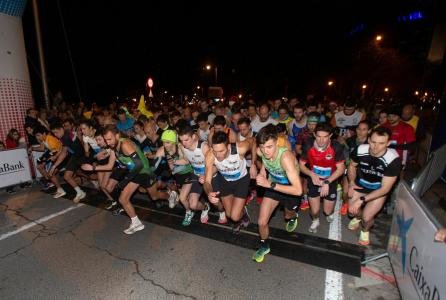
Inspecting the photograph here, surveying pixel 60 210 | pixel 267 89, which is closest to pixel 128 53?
pixel 267 89

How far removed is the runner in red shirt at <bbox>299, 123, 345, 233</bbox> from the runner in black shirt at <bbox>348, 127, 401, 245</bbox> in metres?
0.24

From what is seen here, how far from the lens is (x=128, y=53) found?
97.2 feet

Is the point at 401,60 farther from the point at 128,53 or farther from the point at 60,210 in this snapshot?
the point at 60,210

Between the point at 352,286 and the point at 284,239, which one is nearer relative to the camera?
the point at 352,286

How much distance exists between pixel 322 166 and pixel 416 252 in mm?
2058

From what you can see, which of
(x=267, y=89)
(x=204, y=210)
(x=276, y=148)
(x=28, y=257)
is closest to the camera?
(x=276, y=148)

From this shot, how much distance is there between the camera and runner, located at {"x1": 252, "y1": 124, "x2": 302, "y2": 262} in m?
3.63

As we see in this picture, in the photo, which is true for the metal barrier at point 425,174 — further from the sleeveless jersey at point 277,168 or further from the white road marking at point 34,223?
the white road marking at point 34,223

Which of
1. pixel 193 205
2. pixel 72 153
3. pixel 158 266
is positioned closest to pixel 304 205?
pixel 193 205

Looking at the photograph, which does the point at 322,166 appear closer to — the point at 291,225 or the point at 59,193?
the point at 291,225

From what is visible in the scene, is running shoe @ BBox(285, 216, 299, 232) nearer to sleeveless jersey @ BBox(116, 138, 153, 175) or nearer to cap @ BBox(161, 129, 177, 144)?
cap @ BBox(161, 129, 177, 144)

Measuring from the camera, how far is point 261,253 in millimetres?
4078

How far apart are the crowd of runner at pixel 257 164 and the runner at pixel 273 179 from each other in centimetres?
1

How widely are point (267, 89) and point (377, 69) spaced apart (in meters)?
14.6
